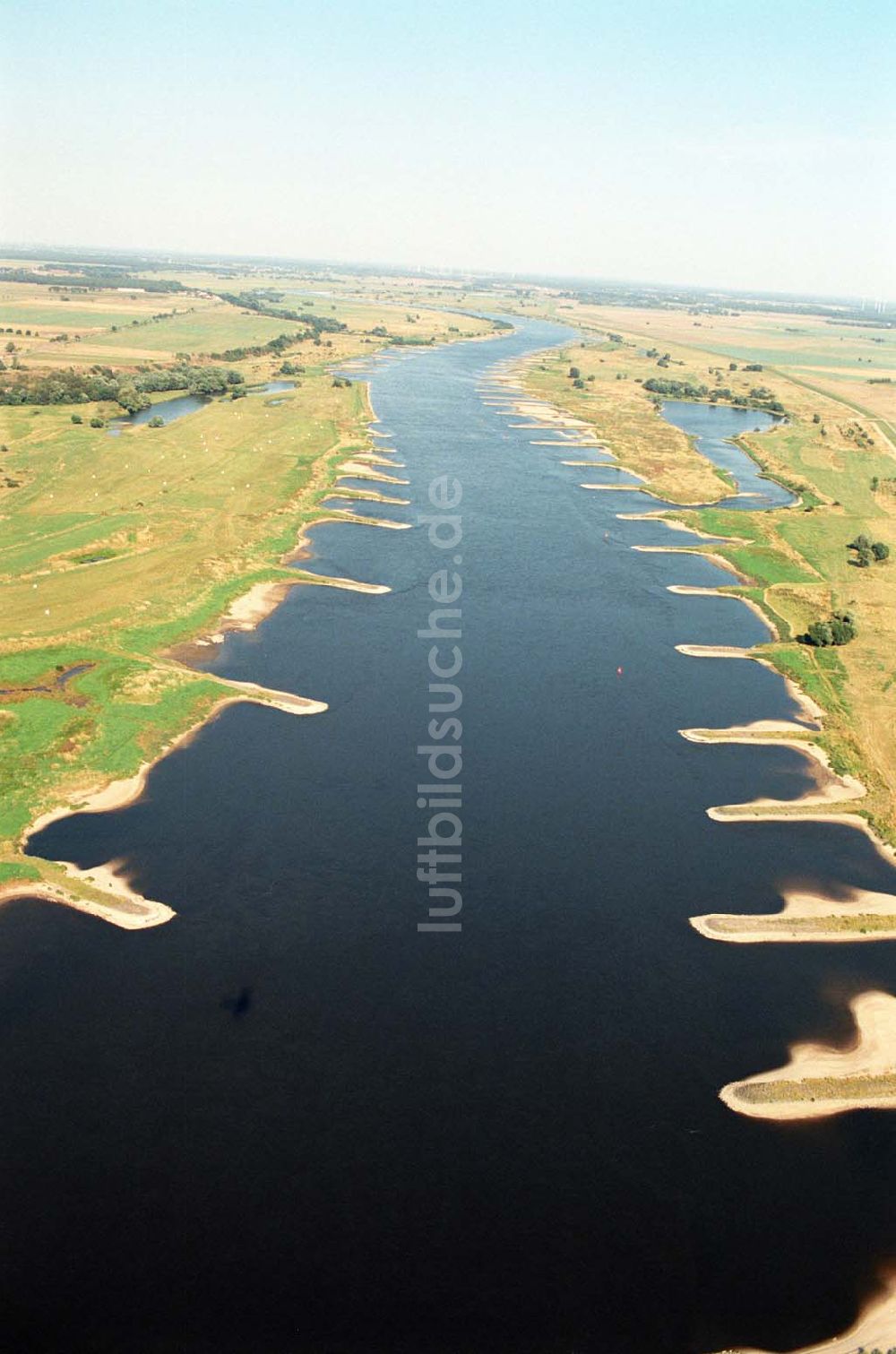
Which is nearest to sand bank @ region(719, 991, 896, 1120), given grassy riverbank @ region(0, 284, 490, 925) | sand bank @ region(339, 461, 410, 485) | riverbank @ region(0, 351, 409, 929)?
riverbank @ region(0, 351, 409, 929)

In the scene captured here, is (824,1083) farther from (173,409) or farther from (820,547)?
(173,409)

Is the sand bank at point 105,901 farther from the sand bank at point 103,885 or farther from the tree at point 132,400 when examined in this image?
the tree at point 132,400

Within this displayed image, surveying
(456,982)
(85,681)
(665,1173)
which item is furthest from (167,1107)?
(85,681)

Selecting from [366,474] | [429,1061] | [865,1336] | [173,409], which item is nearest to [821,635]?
[429,1061]

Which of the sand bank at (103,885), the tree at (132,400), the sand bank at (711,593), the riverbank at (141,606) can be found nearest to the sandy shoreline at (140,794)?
the sand bank at (103,885)

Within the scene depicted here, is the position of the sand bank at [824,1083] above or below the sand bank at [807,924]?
below

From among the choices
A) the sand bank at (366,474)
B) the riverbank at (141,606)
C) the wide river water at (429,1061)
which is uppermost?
the sand bank at (366,474)
